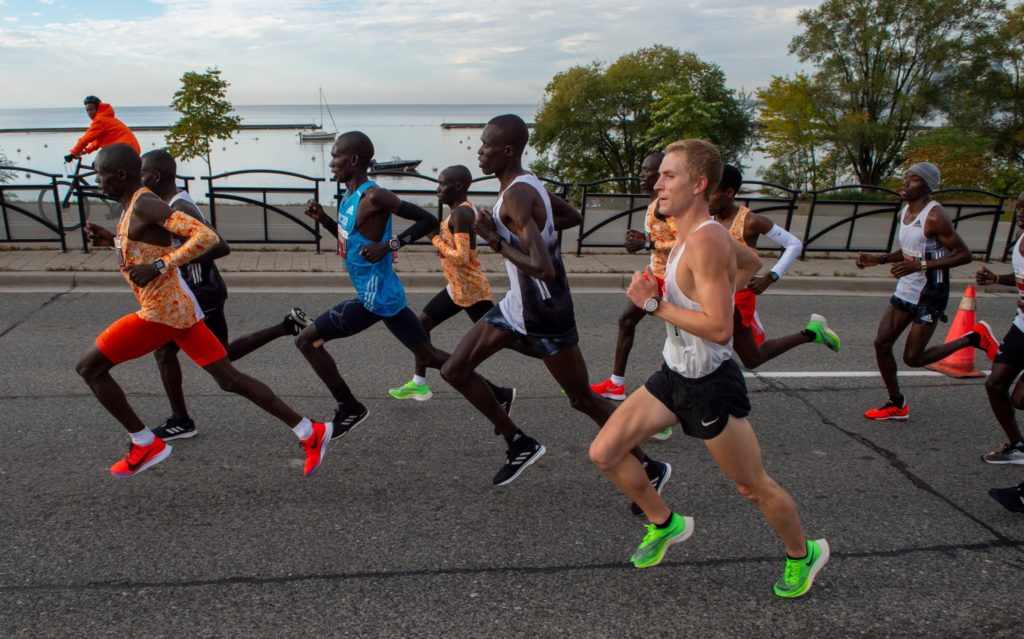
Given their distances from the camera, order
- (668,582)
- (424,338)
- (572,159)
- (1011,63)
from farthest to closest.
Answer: (572,159), (1011,63), (424,338), (668,582)

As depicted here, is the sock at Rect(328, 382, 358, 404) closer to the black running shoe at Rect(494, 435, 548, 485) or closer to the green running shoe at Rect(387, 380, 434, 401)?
the green running shoe at Rect(387, 380, 434, 401)

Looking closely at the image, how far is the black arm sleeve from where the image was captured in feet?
16.5

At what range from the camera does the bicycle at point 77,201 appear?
11.3 m

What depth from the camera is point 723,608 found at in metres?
3.24

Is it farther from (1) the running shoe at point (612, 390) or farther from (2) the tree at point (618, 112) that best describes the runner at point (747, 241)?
(2) the tree at point (618, 112)

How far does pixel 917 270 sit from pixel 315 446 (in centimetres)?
414

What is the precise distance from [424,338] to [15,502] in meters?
2.47

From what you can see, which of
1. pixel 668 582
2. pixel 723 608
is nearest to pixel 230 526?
pixel 668 582

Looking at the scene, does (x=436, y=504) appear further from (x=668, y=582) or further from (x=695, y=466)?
(x=695, y=466)

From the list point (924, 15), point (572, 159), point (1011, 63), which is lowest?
point (572, 159)

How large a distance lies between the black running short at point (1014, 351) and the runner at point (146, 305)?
4.12 m

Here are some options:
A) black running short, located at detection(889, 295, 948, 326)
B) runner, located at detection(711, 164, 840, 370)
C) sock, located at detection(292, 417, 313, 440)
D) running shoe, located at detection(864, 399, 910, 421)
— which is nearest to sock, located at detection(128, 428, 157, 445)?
sock, located at detection(292, 417, 313, 440)

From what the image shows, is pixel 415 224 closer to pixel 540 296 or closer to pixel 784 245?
pixel 540 296

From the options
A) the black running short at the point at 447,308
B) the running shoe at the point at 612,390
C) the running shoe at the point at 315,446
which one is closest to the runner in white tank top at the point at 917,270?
the running shoe at the point at 612,390
